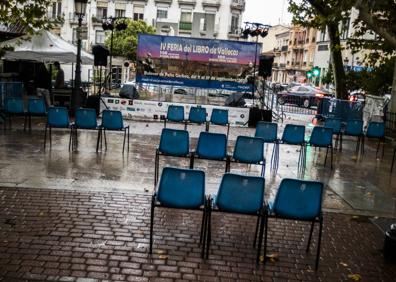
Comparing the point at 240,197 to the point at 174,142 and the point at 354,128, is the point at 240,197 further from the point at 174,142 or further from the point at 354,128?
the point at 354,128

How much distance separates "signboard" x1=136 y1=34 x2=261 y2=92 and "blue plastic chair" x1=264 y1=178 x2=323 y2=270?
12.7 m

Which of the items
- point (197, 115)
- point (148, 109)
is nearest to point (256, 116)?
point (148, 109)

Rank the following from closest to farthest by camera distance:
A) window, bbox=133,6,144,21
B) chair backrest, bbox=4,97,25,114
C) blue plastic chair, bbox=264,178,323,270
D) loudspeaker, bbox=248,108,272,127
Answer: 1. blue plastic chair, bbox=264,178,323,270
2. chair backrest, bbox=4,97,25,114
3. loudspeaker, bbox=248,108,272,127
4. window, bbox=133,6,144,21

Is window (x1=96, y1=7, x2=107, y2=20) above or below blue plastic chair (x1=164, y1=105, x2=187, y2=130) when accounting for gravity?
above

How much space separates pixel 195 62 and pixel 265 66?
2595 millimetres

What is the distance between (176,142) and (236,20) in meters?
53.9

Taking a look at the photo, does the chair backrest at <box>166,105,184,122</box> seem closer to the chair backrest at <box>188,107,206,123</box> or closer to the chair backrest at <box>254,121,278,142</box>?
the chair backrest at <box>188,107,206,123</box>

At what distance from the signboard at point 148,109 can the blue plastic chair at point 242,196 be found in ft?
38.2

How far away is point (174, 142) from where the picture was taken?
26.5 ft

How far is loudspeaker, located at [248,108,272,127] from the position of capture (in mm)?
16984

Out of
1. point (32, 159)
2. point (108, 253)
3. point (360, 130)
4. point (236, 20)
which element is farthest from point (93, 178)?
point (236, 20)

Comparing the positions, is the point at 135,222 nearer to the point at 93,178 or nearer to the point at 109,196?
the point at 109,196

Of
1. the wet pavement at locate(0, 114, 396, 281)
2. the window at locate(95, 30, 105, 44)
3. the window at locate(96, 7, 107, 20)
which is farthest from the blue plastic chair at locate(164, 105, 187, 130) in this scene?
the window at locate(96, 7, 107, 20)

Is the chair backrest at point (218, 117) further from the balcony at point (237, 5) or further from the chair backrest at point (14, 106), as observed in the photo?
the balcony at point (237, 5)
